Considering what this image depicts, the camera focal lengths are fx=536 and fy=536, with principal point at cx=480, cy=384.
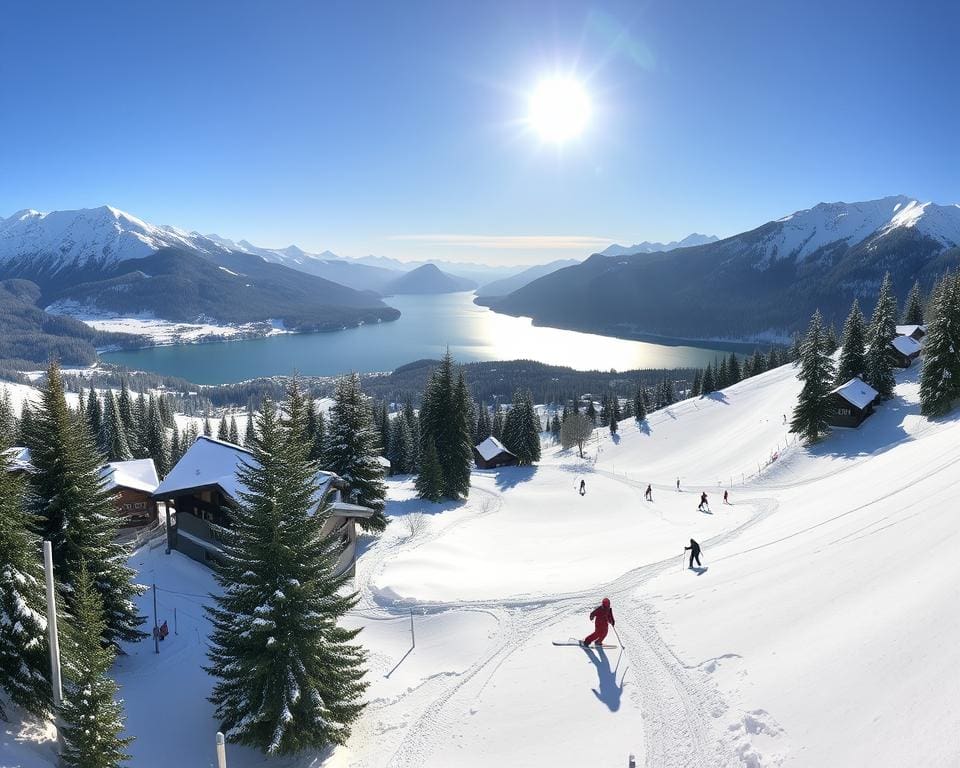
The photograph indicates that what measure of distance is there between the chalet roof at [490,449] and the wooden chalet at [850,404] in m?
31.3

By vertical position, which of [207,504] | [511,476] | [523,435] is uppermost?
[207,504]

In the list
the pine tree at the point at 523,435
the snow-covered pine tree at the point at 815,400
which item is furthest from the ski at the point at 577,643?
the pine tree at the point at 523,435

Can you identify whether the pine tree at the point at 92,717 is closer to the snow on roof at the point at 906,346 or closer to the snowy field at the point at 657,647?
the snowy field at the point at 657,647

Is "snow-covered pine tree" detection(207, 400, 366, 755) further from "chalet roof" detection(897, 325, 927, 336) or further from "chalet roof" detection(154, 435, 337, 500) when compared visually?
"chalet roof" detection(897, 325, 927, 336)

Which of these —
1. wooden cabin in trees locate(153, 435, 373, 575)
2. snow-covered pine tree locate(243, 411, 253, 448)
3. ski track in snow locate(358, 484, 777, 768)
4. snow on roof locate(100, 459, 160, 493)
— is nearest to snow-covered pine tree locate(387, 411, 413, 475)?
snow-covered pine tree locate(243, 411, 253, 448)

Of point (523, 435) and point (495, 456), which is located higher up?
point (523, 435)

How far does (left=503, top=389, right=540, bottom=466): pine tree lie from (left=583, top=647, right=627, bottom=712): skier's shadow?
4676 cm

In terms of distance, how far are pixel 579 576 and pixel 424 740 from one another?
9.71m

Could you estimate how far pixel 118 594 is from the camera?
1717 cm

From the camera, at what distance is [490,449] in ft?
204

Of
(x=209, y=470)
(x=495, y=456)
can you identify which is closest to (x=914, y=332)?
(x=495, y=456)

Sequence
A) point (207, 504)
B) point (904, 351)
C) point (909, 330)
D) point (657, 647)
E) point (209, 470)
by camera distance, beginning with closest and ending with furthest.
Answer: point (657, 647)
point (207, 504)
point (209, 470)
point (904, 351)
point (909, 330)

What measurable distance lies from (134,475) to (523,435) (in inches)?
1478

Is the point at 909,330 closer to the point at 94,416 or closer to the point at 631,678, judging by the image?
the point at 631,678
